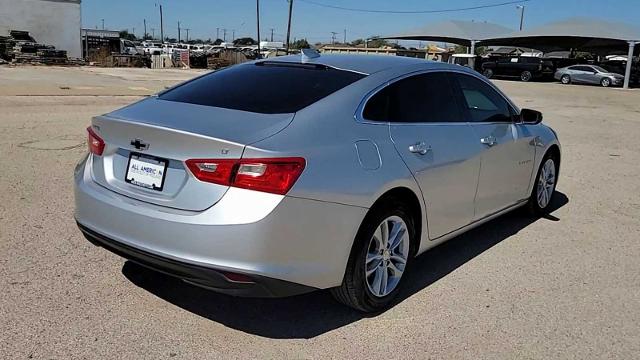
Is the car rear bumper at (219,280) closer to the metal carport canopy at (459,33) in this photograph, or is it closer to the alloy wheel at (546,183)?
the alloy wheel at (546,183)

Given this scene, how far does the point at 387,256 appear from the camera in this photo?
3.75 meters

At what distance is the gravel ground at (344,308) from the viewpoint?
3.22m

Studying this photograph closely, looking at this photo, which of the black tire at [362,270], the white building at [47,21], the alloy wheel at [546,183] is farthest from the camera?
the white building at [47,21]

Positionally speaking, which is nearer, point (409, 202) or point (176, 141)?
point (176, 141)

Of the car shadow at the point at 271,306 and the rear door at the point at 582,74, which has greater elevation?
the rear door at the point at 582,74

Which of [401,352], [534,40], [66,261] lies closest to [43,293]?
[66,261]

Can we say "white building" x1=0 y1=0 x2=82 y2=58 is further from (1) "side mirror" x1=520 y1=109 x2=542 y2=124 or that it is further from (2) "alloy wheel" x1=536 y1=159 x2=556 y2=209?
(1) "side mirror" x1=520 y1=109 x2=542 y2=124

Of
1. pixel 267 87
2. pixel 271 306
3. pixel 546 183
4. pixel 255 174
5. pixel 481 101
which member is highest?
pixel 267 87

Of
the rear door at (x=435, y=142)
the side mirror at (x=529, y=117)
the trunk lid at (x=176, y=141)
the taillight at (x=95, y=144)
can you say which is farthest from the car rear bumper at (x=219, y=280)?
the side mirror at (x=529, y=117)

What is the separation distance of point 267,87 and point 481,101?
6.66 ft

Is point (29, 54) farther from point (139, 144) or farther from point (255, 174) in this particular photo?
point (255, 174)

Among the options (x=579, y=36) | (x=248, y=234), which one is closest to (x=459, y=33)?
(x=579, y=36)

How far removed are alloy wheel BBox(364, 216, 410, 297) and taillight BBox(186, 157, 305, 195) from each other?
808mm

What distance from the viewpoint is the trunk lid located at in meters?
3.00
